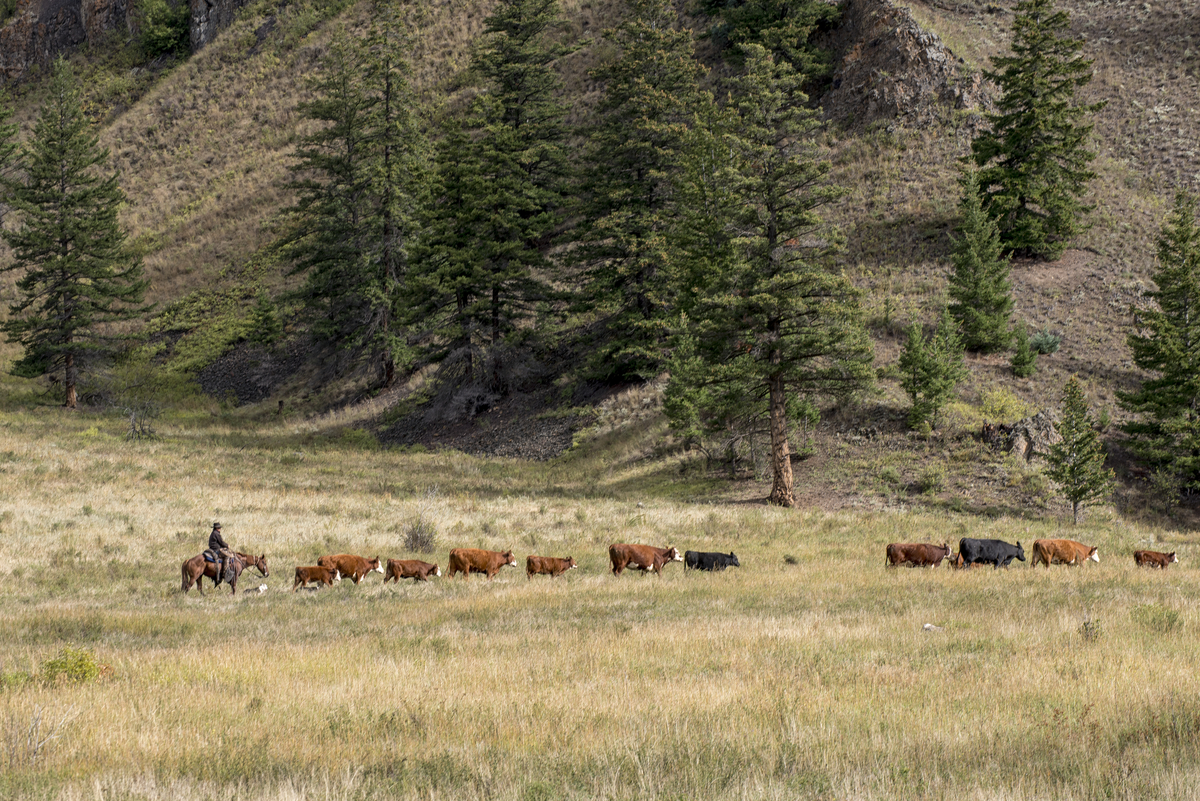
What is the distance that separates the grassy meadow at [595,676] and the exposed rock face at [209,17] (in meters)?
91.5

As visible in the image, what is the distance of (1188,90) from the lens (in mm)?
49844

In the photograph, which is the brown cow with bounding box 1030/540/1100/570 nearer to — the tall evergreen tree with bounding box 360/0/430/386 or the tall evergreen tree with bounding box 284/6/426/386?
the tall evergreen tree with bounding box 360/0/430/386

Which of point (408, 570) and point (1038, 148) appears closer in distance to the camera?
point (408, 570)

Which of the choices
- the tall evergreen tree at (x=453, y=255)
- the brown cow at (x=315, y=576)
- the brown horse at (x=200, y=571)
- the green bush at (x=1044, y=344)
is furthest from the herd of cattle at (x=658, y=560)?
the tall evergreen tree at (x=453, y=255)

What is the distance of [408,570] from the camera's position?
16.6 meters

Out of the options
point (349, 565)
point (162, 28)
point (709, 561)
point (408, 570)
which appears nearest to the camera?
point (349, 565)

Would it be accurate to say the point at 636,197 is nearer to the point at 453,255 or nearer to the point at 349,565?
the point at 453,255

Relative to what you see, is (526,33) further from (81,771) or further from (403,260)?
(81,771)

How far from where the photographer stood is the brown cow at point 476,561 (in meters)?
17.1

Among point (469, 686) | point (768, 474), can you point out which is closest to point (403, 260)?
point (768, 474)

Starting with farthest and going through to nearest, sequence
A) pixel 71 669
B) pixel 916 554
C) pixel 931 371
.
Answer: pixel 931 371, pixel 916 554, pixel 71 669

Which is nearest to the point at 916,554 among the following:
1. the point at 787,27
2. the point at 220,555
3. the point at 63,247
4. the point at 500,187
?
the point at 220,555

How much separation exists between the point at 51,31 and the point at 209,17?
24.5 m

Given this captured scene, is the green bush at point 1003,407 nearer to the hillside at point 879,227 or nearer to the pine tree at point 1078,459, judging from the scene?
the hillside at point 879,227
